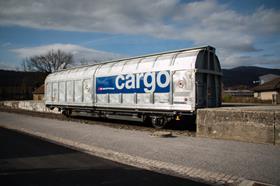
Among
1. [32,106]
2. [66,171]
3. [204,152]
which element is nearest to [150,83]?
[204,152]

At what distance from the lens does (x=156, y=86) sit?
→ 13.0m

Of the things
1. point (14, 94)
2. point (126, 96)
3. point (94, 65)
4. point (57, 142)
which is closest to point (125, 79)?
point (126, 96)

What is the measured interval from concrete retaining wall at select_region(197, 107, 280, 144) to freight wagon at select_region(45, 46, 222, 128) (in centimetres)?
134

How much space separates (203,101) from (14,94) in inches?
3285

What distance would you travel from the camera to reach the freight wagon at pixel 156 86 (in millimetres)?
11891

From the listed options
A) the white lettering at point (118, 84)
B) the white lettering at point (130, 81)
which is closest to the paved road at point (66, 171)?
the white lettering at point (130, 81)

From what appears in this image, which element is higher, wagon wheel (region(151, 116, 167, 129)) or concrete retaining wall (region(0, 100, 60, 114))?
concrete retaining wall (region(0, 100, 60, 114))

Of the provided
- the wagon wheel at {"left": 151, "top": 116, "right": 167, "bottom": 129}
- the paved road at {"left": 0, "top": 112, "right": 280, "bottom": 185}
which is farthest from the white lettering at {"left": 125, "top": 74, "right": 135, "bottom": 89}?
the paved road at {"left": 0, "top": 112, "right": 280, "bottom": 185}

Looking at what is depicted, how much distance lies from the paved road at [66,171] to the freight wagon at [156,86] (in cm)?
563

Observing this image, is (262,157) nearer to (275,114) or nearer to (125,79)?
(275,114)

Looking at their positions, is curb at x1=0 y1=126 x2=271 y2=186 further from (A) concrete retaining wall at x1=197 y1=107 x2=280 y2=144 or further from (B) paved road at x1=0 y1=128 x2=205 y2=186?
(A) concrete retaining wall at x1=197 y1=107 x2=280 y2=144

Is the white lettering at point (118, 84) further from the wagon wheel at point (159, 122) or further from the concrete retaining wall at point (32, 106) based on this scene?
the concrete retaining wall at point (32, 106)

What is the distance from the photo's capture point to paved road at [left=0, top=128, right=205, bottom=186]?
17.7 feet

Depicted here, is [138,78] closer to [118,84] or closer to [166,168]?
[118,84]
